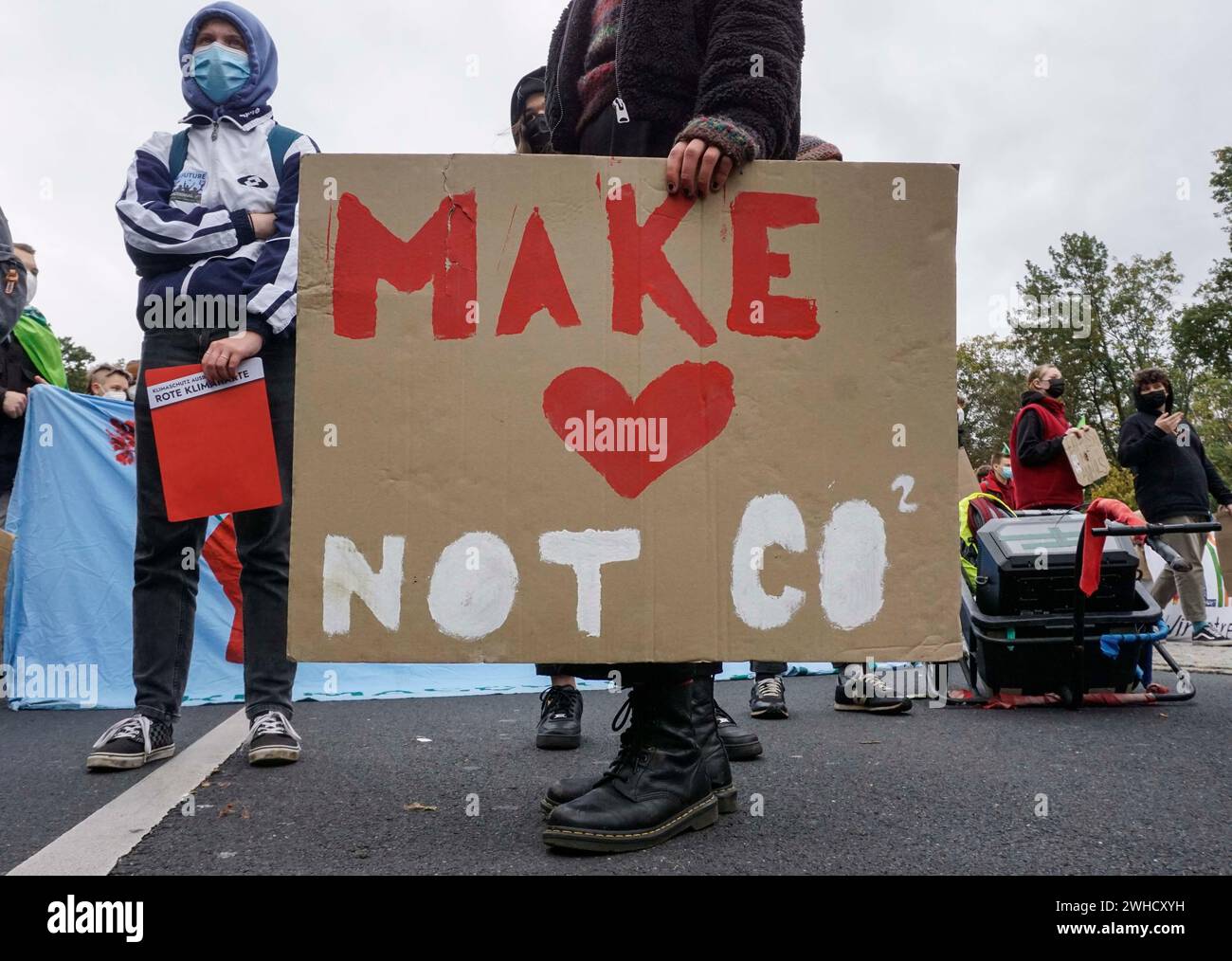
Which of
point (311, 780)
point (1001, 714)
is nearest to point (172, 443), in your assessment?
point (311, 780)

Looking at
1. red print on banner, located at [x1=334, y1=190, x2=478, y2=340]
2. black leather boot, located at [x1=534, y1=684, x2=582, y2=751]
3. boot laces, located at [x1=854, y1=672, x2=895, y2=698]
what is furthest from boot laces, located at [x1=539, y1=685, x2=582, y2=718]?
red print on banner, located at [x1=334, y1=190, x2=478, y2=340]

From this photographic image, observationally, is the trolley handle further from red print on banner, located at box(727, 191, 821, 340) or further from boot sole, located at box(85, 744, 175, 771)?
boot sole, located at box(85, 744, 175, 771)

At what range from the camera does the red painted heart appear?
1940 mm

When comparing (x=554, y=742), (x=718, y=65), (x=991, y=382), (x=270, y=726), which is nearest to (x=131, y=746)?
(x=270, y=726)

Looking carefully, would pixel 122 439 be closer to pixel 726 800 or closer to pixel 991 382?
pixel 726 800

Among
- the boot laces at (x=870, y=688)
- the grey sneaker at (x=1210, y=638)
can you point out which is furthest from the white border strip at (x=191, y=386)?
the grey sneaker at (x=1210, y=638)

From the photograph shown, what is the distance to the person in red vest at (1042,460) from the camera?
4.98 metres

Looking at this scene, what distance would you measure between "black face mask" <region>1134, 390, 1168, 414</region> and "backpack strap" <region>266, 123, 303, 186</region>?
5.79 m

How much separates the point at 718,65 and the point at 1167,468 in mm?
5919

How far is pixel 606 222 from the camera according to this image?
6.54 feet

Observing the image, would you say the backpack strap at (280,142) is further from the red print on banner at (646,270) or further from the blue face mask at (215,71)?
the red print on banner at (646,270)

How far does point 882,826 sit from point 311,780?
1.38 meters

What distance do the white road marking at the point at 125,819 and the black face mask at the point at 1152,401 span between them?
6.08m
